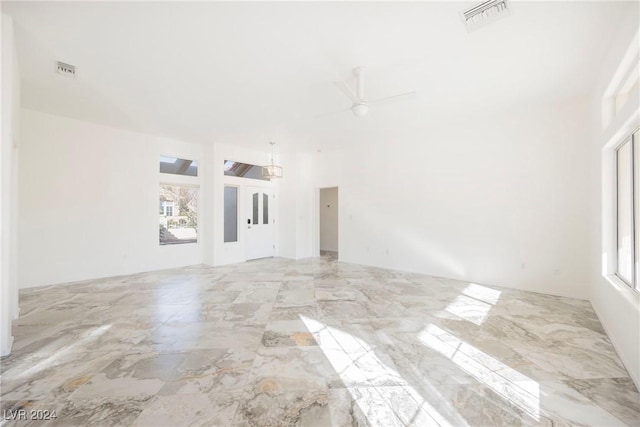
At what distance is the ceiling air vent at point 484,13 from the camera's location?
2150mm

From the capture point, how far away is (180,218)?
633cm

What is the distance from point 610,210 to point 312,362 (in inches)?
149

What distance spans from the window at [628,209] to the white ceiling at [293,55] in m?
1.14

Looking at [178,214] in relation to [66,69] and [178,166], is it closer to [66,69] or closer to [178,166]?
[178,166]

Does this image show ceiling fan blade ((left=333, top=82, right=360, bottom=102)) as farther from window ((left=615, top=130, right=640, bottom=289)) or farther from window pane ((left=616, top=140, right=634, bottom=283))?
window pane ((left=616, top=140, right=634, bottom=283))

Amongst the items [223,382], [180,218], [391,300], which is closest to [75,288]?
[180,218]

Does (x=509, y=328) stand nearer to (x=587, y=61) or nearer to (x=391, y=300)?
(x=391, y=300)

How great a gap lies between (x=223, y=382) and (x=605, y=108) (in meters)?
4.93

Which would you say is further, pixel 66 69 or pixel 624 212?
pixel 66 69

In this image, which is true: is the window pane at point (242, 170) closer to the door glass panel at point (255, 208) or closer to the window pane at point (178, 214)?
the door glass panel at point (255, 208)

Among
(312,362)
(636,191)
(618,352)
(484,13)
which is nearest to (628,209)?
(636,191)

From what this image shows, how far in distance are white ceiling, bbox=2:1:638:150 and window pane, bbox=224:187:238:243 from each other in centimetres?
258

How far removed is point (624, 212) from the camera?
2.78 meters

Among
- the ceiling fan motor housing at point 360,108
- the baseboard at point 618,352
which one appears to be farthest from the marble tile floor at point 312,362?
the ceiling fan motor housing at point 360,108
